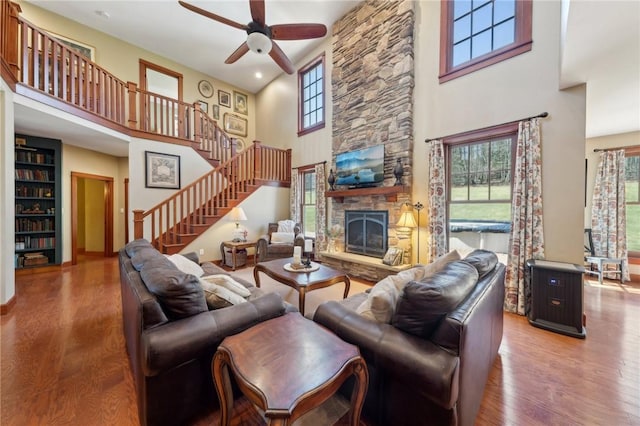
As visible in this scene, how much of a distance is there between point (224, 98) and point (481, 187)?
713 cm

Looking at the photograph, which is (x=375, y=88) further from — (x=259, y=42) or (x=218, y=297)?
(x=218, y=297)

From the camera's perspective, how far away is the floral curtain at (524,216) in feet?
9.48

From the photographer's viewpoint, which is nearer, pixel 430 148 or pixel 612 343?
pixel 612 343

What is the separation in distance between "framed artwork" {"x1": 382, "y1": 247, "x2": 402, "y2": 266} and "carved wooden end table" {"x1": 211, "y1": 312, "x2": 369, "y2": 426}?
2.73 meters

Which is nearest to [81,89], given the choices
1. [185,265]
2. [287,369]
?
[185,265]

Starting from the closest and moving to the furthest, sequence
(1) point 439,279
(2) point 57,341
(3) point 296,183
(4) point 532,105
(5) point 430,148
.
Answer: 1. (1) point 439,279
2. (2) point 57,341
3. (4) point 532,105
4. (5) point 430,148
5. (3) point 296,183

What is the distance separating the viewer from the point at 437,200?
368 centimetres

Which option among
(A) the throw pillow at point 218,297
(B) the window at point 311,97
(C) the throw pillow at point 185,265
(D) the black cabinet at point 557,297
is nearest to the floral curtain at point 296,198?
(B) the window at point 311,97

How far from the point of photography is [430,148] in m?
3.76

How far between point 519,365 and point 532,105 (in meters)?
2.83

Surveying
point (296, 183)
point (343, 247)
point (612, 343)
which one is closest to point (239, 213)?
point (296, 183)

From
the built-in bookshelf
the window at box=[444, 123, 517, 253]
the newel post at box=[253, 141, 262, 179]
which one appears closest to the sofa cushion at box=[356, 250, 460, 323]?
the window at box=[444, 123, 517, 253]

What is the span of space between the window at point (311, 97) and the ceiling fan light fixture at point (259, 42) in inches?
107

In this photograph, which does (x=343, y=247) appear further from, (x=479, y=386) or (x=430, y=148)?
(x=479, y=386)
